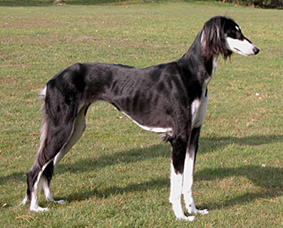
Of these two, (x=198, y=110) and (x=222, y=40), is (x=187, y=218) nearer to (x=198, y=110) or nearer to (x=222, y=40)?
(x=198, y=110)

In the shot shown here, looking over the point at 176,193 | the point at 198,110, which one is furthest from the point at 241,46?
the point at 176,193

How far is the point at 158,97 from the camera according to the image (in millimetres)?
4773

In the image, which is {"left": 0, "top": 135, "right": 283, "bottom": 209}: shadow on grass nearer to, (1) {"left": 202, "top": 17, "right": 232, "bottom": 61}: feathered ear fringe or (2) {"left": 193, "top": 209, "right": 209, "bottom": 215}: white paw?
(2) {"left": 193, "top": 209, "right": 209, "bottom": 215}: white paw

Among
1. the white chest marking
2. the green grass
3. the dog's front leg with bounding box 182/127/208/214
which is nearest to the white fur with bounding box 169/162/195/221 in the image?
the green grass

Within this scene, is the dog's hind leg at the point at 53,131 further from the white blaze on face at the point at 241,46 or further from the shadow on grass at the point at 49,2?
the shadow on grass at the point at 49,2

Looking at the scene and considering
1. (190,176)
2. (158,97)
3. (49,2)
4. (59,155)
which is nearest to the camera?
(158,97)

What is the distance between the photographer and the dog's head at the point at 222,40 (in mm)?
4516

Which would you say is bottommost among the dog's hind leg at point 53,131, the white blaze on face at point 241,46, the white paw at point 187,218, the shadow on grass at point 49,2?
the shadow on grass at point 49,2

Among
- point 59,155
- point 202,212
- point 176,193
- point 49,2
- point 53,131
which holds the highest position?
point 53,131

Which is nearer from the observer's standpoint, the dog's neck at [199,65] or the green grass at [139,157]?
the dog's neck at [199,65]

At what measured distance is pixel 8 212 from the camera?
16.2 feet

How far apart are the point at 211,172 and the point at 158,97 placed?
2073 mm

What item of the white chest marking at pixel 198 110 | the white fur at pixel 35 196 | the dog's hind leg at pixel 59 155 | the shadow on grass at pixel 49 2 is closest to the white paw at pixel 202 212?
the white chest marking at pixel 198 110

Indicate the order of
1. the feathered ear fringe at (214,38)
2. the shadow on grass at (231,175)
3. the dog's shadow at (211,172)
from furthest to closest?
the dog's shadow at (211,172)
the shadow on grass at (231,175)
the feathered ear fringe at (214,38)
